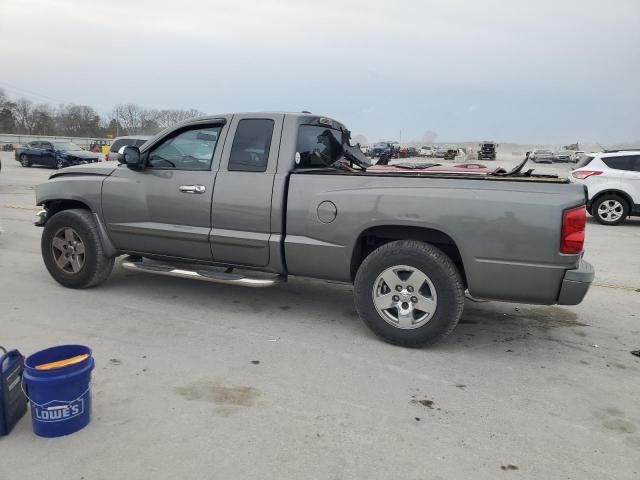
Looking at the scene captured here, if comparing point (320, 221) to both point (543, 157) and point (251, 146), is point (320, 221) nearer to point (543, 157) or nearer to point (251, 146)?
point (251, 146)

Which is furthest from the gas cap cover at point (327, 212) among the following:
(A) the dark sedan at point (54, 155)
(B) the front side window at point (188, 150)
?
(A) the dark sedan at point (54, 155)

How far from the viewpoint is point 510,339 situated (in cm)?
468

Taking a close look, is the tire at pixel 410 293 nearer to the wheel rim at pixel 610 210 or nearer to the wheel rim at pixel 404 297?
the wheel rim at pixel 404 297

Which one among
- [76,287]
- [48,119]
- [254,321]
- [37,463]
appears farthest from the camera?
[48,119]

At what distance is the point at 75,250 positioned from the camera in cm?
555

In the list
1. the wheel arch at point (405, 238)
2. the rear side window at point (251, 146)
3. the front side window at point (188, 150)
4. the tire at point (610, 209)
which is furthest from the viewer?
the tire at point (610, 209)

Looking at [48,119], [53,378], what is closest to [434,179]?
[53,378]

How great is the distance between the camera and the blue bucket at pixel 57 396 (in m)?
2.79

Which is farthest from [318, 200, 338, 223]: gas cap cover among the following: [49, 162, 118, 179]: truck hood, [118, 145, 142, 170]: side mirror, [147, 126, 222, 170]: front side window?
[49, 162, 118, 179]: truck hood

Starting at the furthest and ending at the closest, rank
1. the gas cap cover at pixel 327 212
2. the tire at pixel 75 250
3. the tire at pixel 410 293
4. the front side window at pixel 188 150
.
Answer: the tire at pixel 75 250 < the front side window at pixel 188 150 < the gas cap cover at pixel 327 212 < the tire at pixel 410 293

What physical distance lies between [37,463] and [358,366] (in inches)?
85.8

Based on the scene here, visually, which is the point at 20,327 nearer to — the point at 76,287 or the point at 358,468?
the point at 76,287

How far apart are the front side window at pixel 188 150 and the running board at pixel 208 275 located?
101 centimetres

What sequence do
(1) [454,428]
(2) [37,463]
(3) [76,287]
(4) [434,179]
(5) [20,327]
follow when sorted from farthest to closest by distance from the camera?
(3) [76,287] → (5) [20,327] → (4) [434,179] → (1) [454,428] → (2) [37,463]
